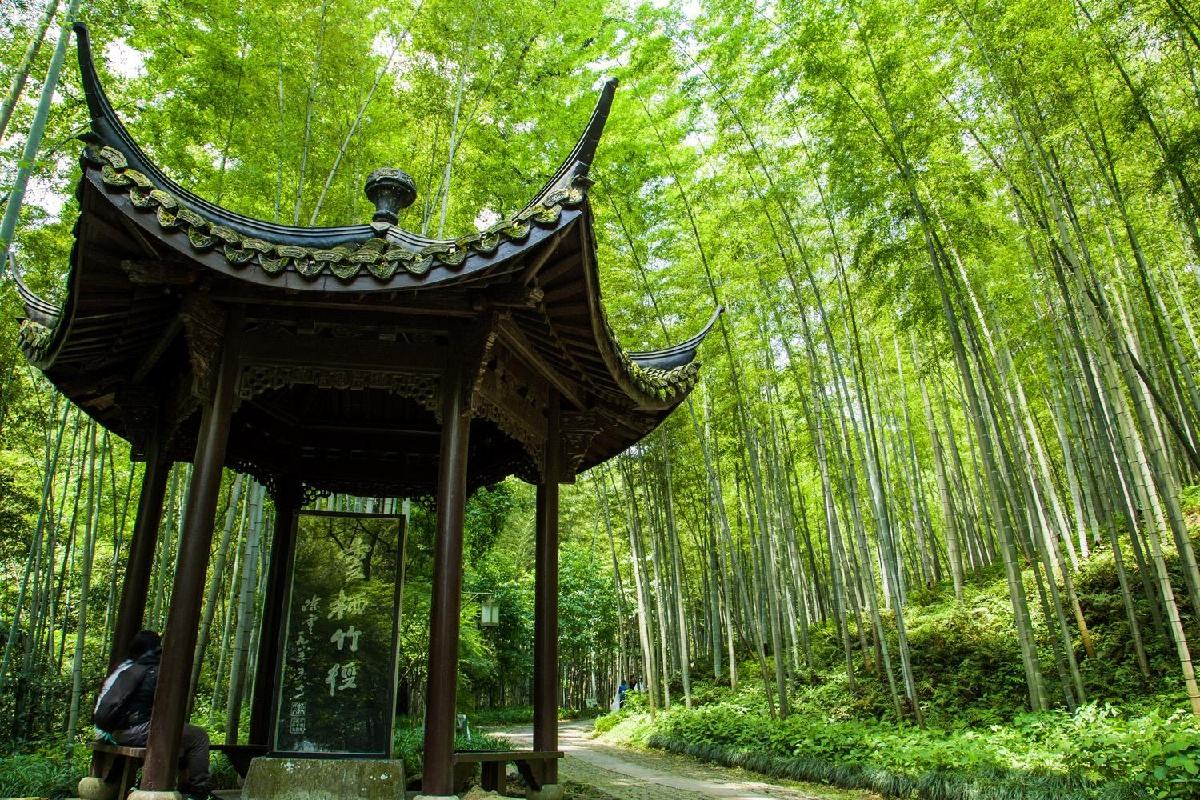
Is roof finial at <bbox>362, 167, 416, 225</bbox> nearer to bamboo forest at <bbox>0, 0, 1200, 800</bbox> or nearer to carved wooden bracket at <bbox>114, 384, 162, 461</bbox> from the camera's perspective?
bamboo forest at <bbox>0, 0, 1200, 800</bbox>

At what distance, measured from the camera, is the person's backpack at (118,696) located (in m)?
3.88

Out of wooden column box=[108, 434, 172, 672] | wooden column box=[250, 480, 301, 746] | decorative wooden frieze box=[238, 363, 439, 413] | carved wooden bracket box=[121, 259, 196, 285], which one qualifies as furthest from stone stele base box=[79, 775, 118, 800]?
carved wooden bracket box=[121, 259, 196, 285]

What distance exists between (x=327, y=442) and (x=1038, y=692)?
268 inches

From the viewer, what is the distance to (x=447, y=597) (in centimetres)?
366

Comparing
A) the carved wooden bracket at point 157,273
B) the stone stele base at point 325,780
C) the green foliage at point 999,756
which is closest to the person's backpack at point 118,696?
the stone stele base at point 325,780

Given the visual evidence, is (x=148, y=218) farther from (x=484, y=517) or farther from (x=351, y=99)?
(x=484, y=517)

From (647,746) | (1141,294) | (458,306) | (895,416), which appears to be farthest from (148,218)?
(895,416)

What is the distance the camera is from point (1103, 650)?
8578mm

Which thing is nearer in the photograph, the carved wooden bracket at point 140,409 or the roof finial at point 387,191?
the roof finial at point 387,191

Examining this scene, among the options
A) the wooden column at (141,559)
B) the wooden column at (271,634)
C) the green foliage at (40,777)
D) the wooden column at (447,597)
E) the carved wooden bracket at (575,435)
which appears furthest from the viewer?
the wooden column at (271,634)

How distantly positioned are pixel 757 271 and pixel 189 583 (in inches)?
351

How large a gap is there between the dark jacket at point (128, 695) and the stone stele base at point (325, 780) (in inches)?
27.7

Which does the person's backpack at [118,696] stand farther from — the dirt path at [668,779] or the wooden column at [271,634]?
the dirt path at [668,779]

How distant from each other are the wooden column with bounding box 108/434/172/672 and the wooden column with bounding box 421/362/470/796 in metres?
2.03
